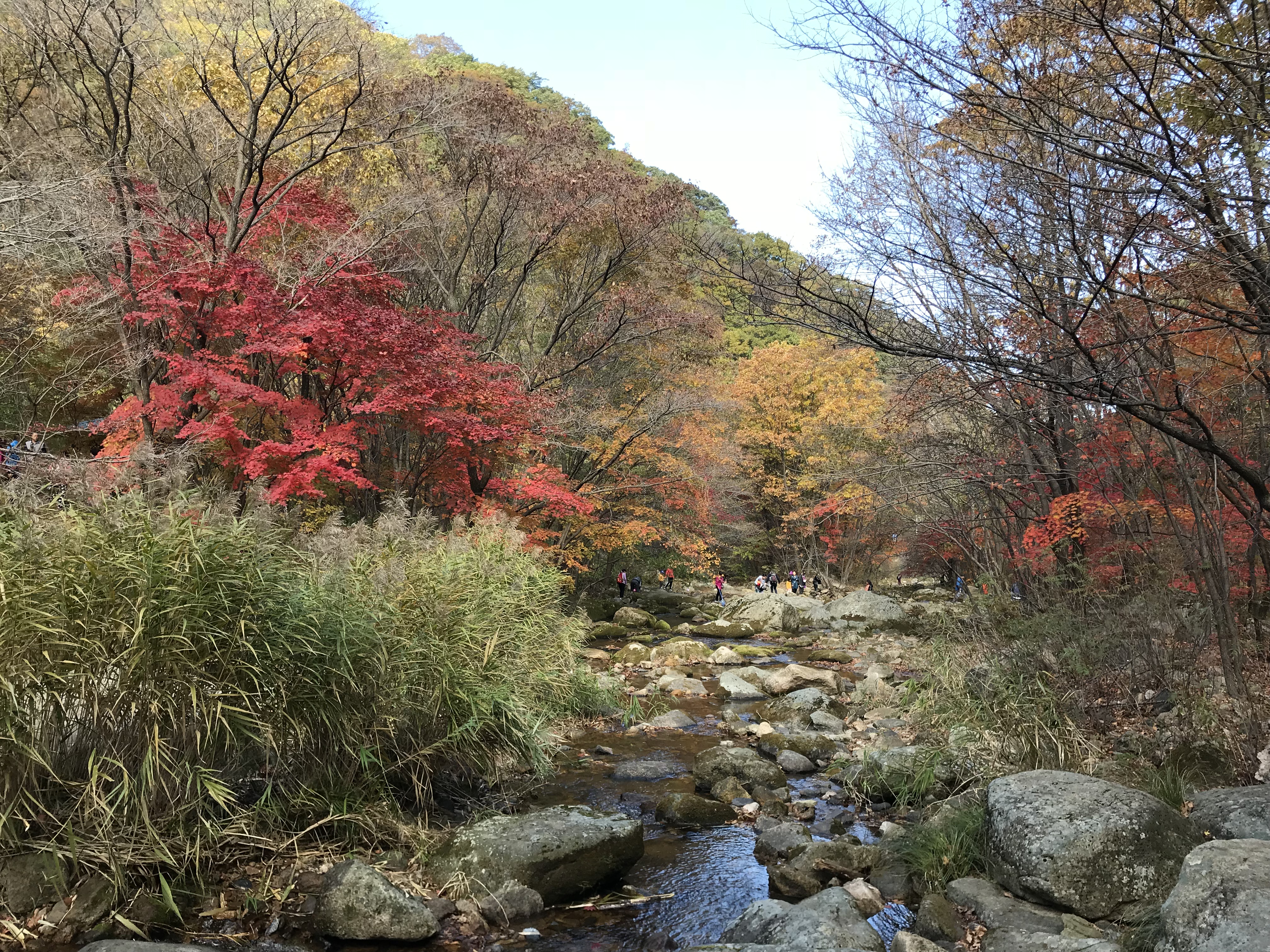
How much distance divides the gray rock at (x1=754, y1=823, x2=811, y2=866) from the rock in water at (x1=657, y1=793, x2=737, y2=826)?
0.47 metres

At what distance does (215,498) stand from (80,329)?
5811mm

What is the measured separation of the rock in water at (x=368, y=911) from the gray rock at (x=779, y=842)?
250 centimetres

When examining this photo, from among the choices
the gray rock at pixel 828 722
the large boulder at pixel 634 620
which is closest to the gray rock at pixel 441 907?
the gray rock at pixel 828 722

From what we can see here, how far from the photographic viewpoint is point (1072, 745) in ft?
21.2

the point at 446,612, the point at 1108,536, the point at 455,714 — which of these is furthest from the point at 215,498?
the point at 1108,536

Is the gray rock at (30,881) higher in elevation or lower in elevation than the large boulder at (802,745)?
lower

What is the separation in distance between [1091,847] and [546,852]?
125 inches

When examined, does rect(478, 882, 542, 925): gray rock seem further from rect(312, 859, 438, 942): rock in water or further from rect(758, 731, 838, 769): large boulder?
rect(758, 731, 838, 769): large boulder

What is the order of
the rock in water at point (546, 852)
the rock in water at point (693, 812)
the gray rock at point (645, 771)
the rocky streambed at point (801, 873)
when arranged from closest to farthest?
the rocky streambed at point (801, 873)
the rock in water at point (546, 852)
the rock in water at point (693, 812)
the gray rock at point (645, 771)

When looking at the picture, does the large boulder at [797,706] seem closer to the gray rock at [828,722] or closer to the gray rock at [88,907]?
the gray rock at [828,722]

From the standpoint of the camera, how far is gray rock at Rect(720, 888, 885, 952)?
4309 millimetres

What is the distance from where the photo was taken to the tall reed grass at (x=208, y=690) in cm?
423

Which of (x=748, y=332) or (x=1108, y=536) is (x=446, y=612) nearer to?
(x=1108, y=536)

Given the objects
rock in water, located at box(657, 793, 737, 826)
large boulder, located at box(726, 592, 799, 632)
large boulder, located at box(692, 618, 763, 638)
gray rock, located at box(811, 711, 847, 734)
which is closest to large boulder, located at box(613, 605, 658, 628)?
large boulder, located at box(692, 618, 763, 638)
